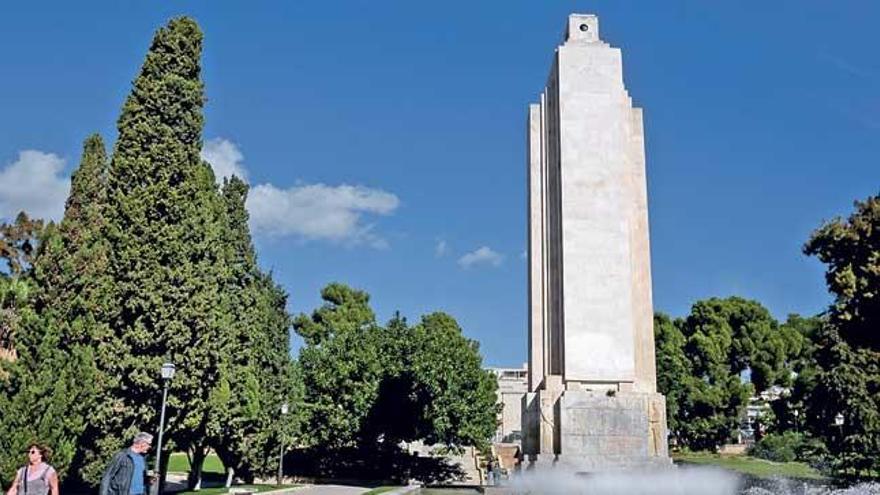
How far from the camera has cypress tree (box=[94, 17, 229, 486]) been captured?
650 inches

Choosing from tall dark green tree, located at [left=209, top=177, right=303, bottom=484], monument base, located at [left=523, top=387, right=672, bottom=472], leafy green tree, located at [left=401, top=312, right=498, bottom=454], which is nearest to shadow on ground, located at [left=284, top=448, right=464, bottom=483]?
leafy green tree, located at [left=401, top=312, right=498, bottom=454]

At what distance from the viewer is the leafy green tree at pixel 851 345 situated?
18422 mm

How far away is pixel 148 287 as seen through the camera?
16.6 meters

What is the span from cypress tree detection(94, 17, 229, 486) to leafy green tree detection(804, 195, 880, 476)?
14234mm

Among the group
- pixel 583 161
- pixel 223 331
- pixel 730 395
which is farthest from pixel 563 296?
pixel 730 395

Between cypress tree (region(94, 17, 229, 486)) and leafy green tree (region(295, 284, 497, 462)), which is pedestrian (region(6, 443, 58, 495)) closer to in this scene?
cypress tree (region(94, 17, 229, 486))

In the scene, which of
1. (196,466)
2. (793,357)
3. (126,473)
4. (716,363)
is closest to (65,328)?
(196,466)

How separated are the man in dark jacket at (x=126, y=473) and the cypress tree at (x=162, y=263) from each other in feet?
32.6

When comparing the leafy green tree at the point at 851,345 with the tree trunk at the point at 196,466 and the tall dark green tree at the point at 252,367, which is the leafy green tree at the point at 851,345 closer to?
the tall dark green tree at the point at 252,367

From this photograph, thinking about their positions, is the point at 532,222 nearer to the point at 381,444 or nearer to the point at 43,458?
the point at 43,458

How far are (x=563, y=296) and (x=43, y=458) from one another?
919 centimetres

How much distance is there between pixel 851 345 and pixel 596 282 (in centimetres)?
959

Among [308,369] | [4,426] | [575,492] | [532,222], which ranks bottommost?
[575,492]

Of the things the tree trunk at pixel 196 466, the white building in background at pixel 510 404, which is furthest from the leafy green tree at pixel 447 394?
the white building in background at pixel 510 404
